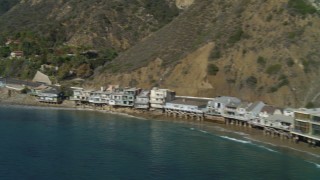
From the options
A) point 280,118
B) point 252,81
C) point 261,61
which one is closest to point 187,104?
point 252,81

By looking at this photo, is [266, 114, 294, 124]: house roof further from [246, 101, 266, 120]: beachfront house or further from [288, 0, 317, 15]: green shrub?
[288, 0, 317, 15]: green shrub

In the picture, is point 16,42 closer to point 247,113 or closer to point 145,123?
point 145,123

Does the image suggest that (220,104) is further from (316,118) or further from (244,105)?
(316,118)

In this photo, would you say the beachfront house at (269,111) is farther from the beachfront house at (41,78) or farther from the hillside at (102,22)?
the hillside at (102,22)

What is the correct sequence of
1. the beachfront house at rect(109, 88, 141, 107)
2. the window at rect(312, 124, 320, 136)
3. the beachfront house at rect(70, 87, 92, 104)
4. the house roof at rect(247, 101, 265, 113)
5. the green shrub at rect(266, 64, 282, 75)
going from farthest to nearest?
the beachfront house at rect(70, 87, 92, 104)
the beachfront house at rect(109, 88, 141, 107)
the green shrub at rect(266, 64, 282, 75)
the house roof at rect(247, 101, 265, 113)
the window at rect(312, 124, 320, 136)

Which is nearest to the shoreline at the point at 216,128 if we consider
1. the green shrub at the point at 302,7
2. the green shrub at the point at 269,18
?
the green shrub at the point at 269,18

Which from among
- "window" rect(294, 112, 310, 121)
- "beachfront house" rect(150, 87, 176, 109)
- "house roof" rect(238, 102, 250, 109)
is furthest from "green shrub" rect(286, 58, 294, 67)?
"beachfront house" rect(150, 87, 176, 109)
